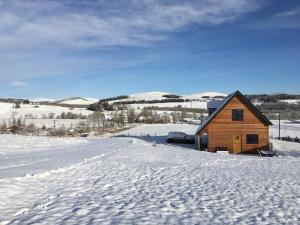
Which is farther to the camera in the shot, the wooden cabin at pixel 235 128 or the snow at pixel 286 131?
the snow at pixel 286 131

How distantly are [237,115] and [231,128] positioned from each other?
58.6 inches

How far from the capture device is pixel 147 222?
1058 centimetres

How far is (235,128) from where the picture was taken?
41.4 metres

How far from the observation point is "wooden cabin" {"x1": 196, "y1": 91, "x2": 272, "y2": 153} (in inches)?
1622

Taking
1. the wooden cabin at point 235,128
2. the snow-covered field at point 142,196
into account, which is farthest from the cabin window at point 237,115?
the snow-covered field at point 142,196

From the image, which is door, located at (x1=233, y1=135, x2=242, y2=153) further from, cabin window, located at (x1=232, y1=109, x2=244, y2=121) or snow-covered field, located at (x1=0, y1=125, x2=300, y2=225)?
snow-covered field, located at (x1=0, y1=125, x2=300, y2=225)

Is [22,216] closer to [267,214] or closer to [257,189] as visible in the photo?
[267,214]

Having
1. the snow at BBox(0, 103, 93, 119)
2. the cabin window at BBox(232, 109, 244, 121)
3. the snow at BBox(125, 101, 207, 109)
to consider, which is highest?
the snow at BBox(125, 101, 207, 109)

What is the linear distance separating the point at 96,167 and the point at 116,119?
73.8 metres

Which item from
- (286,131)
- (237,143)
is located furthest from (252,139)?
(286,131)

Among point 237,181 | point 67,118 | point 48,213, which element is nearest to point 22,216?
point 48,213

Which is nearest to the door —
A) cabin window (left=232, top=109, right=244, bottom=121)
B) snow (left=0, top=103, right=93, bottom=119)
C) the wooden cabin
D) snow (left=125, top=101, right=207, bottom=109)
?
the wooden cabin

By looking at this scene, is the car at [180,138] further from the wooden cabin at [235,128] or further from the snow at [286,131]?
the snow at [286,131]

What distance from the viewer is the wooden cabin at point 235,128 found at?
4119cm
